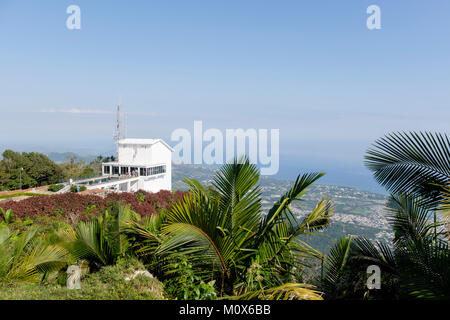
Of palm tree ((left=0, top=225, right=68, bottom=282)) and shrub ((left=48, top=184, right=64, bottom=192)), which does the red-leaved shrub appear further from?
shrub ((left=48, top=184, right=64, bottom=192))

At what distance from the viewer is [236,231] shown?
11.7 feet

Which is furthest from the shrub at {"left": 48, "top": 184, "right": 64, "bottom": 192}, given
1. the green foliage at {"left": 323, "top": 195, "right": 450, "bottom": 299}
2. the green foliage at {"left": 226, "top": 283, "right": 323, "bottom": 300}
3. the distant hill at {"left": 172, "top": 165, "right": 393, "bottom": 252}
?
the green foliage at {"left": 226, "top": 283, "right": 323, "bottom": 300}

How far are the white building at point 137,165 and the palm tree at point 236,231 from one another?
1190 inches

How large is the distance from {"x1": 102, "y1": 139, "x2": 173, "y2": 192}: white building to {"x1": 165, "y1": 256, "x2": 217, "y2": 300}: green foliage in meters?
30.1

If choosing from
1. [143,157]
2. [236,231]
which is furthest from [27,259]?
[143,157]

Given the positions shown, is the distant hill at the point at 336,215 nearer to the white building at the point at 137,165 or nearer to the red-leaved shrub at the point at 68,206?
the red-leaved shrub at the point at 68,206

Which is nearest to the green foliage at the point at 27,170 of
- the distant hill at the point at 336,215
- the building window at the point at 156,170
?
the building window at the point at 156,170

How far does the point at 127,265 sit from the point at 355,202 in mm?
24850

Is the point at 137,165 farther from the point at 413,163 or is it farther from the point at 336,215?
the point at 413,163

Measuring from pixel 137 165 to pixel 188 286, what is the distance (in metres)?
31.7

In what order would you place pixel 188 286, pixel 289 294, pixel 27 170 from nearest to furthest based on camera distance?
1. pixel 289 294
2. pixel 188 286
3. pixel 27 170

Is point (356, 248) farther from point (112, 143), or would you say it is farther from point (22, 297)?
point (112, 143)

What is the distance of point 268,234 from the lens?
11.3 ft

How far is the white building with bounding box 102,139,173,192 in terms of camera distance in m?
33.2
